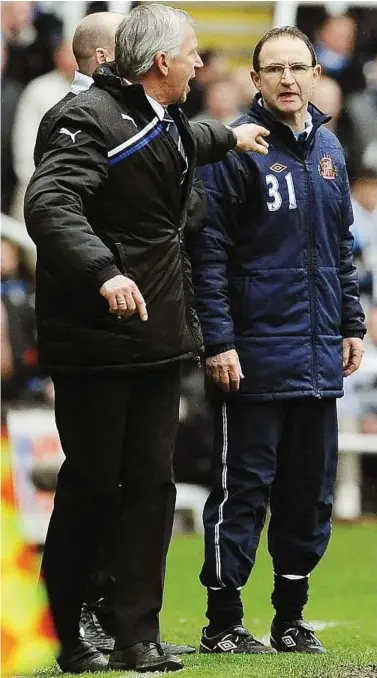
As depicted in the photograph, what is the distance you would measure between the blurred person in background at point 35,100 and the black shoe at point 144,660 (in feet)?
23.2

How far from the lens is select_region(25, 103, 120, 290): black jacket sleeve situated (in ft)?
16.3

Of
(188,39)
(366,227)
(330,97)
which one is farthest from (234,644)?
(330,97)

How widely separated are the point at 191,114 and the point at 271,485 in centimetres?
610

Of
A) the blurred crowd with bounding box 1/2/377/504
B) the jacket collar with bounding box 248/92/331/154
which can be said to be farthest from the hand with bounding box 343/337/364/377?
the blurred crowd with bounding box 1/2/377/504

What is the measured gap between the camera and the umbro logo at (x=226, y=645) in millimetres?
6029

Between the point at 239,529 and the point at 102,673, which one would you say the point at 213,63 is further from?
the point at 102,673

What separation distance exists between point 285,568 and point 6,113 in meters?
6.55

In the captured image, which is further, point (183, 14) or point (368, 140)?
point (368, 140)

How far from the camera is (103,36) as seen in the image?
6348mm

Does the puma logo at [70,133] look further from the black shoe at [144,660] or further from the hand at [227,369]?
the black shoe at [144,660]

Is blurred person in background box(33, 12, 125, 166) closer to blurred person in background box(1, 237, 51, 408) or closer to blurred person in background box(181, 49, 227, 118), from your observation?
blurred person in background box(181, 49, 227, 118)

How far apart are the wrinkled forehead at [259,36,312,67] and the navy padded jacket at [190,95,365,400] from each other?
0.70ft

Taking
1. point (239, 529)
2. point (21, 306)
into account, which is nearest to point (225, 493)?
point (239, 529)

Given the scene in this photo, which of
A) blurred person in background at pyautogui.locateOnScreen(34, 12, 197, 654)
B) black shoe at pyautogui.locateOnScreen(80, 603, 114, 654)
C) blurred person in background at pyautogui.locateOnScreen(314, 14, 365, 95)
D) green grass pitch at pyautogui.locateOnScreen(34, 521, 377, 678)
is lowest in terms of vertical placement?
green grass pitch at pyautogui.locateOnScreen(34, 521, 377, 678)
